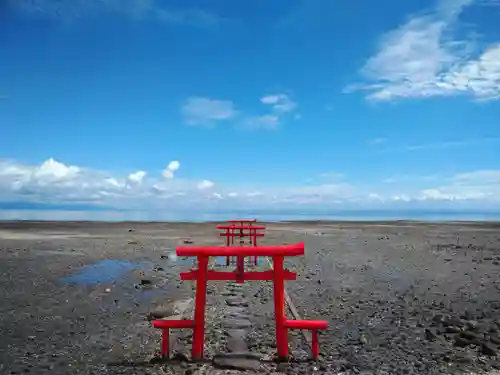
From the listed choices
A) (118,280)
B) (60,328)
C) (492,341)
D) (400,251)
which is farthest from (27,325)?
(400,251)

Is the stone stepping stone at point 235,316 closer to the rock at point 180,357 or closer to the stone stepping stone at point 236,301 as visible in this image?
the stone stepping stone at point 236,301

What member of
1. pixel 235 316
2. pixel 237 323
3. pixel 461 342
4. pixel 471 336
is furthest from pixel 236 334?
pixel 471 336

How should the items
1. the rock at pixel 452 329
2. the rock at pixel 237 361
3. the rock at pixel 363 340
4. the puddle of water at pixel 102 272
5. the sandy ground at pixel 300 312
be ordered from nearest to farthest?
the rock at pixel 237 361 < the sandy ground at pixel 300 312 < the rock at pixel 363 340 < the rock at pixel 452 329 < the puddle of water at pixel 102 272

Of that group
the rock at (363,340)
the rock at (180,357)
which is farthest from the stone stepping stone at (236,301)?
the rock at (180,357)

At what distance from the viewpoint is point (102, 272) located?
683 inches

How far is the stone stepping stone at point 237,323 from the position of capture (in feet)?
29.3

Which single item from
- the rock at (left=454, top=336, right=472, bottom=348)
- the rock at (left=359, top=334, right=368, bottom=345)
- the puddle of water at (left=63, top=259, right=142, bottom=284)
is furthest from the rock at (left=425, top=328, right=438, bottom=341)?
the puddle of water at (left=63, top=259, right=142, bottom=284)

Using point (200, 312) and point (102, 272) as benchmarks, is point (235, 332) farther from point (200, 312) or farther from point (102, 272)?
point (102, 272)

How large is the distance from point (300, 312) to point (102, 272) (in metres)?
9.60

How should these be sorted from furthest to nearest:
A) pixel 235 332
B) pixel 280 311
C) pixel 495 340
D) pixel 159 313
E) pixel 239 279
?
pixel 159 313 < pixel 235 332 < pixel 495 340 < pixel 239 279 < pixel 280 311

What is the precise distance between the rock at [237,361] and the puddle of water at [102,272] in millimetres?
9415

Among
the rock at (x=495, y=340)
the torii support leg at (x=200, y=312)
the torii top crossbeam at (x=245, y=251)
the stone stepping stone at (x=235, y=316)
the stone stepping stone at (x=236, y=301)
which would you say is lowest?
the rock at (x=495, y=340)

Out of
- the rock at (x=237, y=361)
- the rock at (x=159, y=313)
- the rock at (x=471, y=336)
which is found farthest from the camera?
the rock at (x=159, y=313)

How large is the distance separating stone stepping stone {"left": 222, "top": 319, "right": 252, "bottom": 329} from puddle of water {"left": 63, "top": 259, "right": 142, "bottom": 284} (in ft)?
23.8
